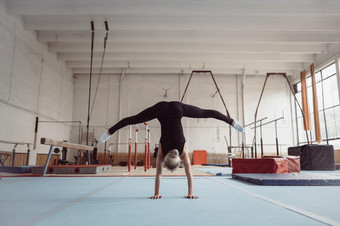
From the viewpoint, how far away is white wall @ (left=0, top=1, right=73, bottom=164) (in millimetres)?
7797

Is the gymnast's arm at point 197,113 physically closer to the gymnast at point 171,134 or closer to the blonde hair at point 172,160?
the gymnast at point 171,134

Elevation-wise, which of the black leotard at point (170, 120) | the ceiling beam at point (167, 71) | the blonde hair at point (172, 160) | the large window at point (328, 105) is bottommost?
the blonde hair at point (172, 160)

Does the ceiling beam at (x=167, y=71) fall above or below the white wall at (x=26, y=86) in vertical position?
above

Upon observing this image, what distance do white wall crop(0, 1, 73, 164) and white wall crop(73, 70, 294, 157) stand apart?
208 cm

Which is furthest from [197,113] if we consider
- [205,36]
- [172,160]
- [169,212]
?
[205,36]

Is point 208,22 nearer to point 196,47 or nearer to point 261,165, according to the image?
point 196,47

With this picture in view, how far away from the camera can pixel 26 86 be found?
9109 millimetres

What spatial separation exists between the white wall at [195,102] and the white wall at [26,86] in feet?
6.83

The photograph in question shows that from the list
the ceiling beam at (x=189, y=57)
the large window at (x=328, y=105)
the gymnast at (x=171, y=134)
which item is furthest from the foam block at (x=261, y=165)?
the ceiling beam at (x=189, y=57)

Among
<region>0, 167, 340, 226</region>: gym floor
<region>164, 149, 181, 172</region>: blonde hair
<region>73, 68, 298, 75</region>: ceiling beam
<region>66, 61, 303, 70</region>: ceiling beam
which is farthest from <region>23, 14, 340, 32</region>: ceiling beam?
<region>0, 167, 340, 226</region>: gym floor

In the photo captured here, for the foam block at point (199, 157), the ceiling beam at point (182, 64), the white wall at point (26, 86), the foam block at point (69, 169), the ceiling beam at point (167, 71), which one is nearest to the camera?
the foam block at point (69, 169)

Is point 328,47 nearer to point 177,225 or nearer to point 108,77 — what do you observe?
point 108,77

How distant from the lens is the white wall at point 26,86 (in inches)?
307

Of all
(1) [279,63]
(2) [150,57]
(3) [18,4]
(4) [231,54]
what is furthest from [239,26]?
(3) [18,4]
